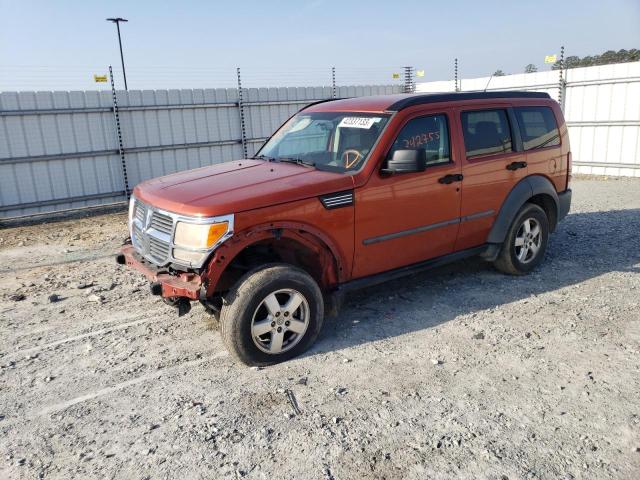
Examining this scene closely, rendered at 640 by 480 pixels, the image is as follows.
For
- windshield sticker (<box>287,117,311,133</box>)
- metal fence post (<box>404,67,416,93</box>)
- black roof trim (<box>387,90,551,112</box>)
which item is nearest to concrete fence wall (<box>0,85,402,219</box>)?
metal fence post (<box>404,67,416,93</box>)

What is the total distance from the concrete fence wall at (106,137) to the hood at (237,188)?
6970mm

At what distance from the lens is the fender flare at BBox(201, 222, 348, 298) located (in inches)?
147

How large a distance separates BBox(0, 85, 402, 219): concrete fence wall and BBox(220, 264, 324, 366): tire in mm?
8376

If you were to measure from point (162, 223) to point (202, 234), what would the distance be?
52 centimetres

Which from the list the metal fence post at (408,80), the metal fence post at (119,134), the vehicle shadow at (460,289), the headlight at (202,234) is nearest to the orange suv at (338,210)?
the headlight at (202,234)

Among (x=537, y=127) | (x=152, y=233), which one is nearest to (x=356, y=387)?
(x=152, y=233)

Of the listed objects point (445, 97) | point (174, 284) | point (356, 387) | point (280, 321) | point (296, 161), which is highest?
point (445, 97)

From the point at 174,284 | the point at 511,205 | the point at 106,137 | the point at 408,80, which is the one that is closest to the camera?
the point at 174,284

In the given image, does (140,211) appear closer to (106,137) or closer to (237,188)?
(237,188)

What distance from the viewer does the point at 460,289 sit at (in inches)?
219

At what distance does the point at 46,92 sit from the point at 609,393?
10.7m

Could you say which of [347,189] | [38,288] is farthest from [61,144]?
[347,189]

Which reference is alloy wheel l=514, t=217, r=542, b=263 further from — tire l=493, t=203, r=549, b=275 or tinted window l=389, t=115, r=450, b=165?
tinted window l=389, t=115, r=450, b=165

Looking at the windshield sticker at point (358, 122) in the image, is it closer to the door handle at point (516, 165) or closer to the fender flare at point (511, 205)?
the door handle at point (516, 165)
